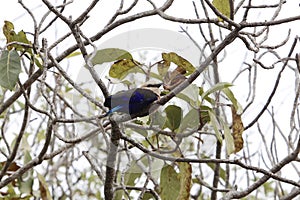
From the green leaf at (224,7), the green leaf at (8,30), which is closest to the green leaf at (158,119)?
the green leaf at (224,7)

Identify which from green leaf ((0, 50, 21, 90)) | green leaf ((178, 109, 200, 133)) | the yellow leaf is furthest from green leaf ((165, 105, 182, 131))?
green leaf ((0, 50, 21, 90))

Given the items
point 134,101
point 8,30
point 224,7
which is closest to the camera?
point 134,101

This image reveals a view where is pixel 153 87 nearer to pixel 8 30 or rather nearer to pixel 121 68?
pixel 121 68

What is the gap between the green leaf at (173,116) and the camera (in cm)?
115

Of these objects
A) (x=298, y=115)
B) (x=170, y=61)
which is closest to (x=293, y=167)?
(x=298, y=115)

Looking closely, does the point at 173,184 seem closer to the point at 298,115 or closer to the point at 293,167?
the point at 298,115

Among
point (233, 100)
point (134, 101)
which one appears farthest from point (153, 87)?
point (233, 100)

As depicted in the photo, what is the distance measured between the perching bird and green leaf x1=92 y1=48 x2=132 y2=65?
9 cm

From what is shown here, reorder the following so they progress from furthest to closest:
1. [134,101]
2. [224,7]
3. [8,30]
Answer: [8,30] → [224,7] → [134,101]

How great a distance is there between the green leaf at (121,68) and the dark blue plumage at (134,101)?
0.13 metres

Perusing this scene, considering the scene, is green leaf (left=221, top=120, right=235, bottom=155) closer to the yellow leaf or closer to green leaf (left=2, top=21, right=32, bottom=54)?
the yellow leaf

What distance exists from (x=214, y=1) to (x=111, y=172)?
0.39 metres

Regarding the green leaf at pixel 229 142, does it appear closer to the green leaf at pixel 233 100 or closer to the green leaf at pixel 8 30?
the green leaf at pixel 233 100

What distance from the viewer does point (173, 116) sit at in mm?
1152
